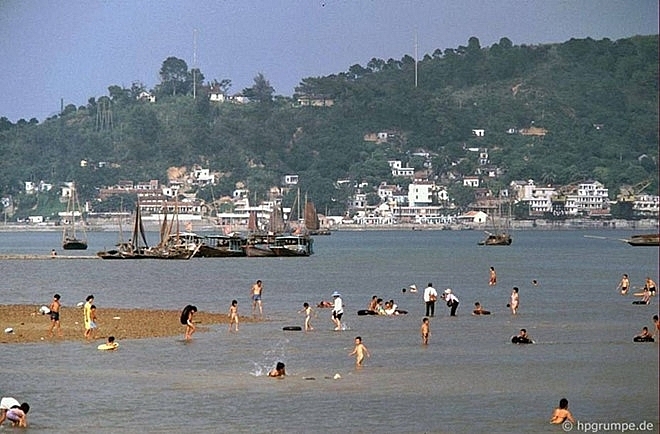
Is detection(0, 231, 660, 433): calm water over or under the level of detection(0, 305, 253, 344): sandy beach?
under

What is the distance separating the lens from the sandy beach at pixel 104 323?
41.2 meters

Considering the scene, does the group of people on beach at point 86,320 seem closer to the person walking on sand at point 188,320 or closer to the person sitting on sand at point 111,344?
the person sitting on sand at point 111,344

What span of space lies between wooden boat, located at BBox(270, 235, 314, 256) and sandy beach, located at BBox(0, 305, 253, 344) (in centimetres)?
6741

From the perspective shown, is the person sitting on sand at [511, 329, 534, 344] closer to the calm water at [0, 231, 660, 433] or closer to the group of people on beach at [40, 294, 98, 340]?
the calm water at [0, 231, 660, 433]

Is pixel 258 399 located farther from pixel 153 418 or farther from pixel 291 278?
pixel 291 278

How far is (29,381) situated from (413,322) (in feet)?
60.9

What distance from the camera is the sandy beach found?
4125 centimetres

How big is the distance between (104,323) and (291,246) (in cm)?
7710

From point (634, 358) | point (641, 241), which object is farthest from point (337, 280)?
point (641, 241)

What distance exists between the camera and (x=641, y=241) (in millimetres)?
149500

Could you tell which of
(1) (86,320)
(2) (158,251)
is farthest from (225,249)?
(1) (86,320)

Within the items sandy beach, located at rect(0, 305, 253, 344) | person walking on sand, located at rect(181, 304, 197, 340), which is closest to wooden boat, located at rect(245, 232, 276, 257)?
sandy beach, located at rect(0, 305, 253, 344)

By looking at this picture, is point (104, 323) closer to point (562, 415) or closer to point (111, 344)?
point (111, 344)

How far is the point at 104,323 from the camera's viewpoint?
46.1m
